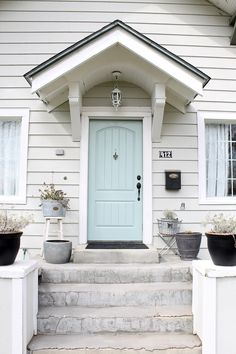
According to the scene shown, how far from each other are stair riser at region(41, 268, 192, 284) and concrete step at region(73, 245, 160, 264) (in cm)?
33

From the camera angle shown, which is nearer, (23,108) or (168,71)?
(168,71)

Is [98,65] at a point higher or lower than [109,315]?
higher

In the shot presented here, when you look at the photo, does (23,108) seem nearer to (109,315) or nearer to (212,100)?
(212,100)

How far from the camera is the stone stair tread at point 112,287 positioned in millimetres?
3543

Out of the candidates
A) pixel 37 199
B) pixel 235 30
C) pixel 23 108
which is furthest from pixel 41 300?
pixel 235 30

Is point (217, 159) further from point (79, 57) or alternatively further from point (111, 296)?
point (111, 296)

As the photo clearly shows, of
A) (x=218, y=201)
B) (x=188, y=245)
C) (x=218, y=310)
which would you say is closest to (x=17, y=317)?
(x=218, y=310)

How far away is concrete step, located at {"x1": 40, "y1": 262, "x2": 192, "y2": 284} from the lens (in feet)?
12.3

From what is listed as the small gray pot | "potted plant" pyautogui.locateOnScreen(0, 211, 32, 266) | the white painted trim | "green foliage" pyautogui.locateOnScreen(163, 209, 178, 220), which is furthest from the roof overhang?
the white painted trim

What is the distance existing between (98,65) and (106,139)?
3.54 feet

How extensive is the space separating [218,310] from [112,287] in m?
1.16

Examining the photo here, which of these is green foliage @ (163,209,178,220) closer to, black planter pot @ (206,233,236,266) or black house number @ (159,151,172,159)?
black house number @ (159,151,172,159)

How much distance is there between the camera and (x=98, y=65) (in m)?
4.45

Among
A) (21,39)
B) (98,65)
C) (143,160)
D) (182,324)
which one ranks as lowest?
(182,324)
